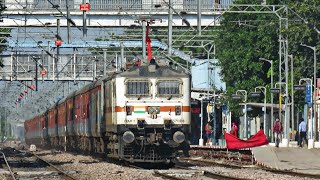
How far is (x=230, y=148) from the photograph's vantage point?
47.4 metres

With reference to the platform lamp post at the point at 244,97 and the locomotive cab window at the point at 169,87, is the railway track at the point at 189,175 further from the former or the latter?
the platform lamp post at the point at 244,97

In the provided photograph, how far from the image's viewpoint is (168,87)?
3516cm

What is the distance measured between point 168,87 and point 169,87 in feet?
0.11

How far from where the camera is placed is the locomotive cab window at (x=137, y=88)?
115 feet

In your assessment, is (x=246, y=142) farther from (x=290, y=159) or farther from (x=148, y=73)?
(x=148, y=73)

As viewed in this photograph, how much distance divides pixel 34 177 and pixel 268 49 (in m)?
50.2

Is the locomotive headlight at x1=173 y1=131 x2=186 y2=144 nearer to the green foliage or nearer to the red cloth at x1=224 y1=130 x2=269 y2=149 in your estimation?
the red cloth at x1=224 y1=130 x2=269 y2=149

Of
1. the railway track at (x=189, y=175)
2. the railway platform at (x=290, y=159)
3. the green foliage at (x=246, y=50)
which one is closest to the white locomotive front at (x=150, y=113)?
the railway track at (x=189, y=175)

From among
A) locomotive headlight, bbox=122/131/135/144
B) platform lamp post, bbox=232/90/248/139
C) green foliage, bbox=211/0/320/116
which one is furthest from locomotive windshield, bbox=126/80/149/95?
green foliage, bbox=211/0/320/116

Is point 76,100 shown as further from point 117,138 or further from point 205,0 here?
point 205,0

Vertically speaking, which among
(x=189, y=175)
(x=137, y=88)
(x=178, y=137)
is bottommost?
(x=189, y=175)

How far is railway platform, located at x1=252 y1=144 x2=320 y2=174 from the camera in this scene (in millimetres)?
38369

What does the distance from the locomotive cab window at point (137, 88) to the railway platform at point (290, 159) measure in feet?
19.3

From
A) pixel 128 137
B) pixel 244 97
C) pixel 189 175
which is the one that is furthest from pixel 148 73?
pixel 244 97
